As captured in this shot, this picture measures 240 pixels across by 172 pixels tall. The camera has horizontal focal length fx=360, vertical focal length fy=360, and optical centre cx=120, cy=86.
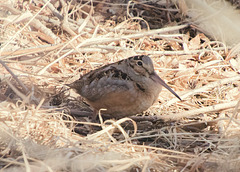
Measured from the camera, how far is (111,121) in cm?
278

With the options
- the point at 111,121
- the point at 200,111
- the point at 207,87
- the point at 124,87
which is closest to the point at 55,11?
→ the point at 124,87

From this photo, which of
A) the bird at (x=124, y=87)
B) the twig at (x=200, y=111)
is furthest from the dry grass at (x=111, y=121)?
the bird at (x=124, y=87)

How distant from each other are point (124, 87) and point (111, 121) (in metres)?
0.72

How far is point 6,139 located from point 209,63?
2.76 metres

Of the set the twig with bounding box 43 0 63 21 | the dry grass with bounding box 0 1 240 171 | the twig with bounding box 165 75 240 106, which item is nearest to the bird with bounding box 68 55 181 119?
the dry grass with bounding box 0 1 240 171

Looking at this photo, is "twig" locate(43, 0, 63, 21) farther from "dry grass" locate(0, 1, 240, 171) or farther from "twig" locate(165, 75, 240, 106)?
"twig" locate(165, 75, 240, 106)

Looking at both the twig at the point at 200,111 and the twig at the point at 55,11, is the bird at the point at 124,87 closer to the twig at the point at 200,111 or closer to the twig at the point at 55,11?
the twig at the point at 200,111

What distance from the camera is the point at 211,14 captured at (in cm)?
493

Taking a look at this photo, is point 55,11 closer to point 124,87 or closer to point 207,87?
point 124,87

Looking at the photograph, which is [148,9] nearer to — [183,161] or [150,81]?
[150,81]

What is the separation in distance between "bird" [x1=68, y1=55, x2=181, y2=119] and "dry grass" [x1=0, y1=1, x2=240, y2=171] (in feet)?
0.77

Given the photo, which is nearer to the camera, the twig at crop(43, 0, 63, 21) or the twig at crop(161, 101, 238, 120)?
the twig at crop(161, 101, 238, 120)

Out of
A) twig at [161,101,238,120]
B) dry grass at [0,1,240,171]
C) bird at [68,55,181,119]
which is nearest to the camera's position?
dry grass at [0,1,240,171]

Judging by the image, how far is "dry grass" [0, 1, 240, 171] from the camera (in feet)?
8.66
